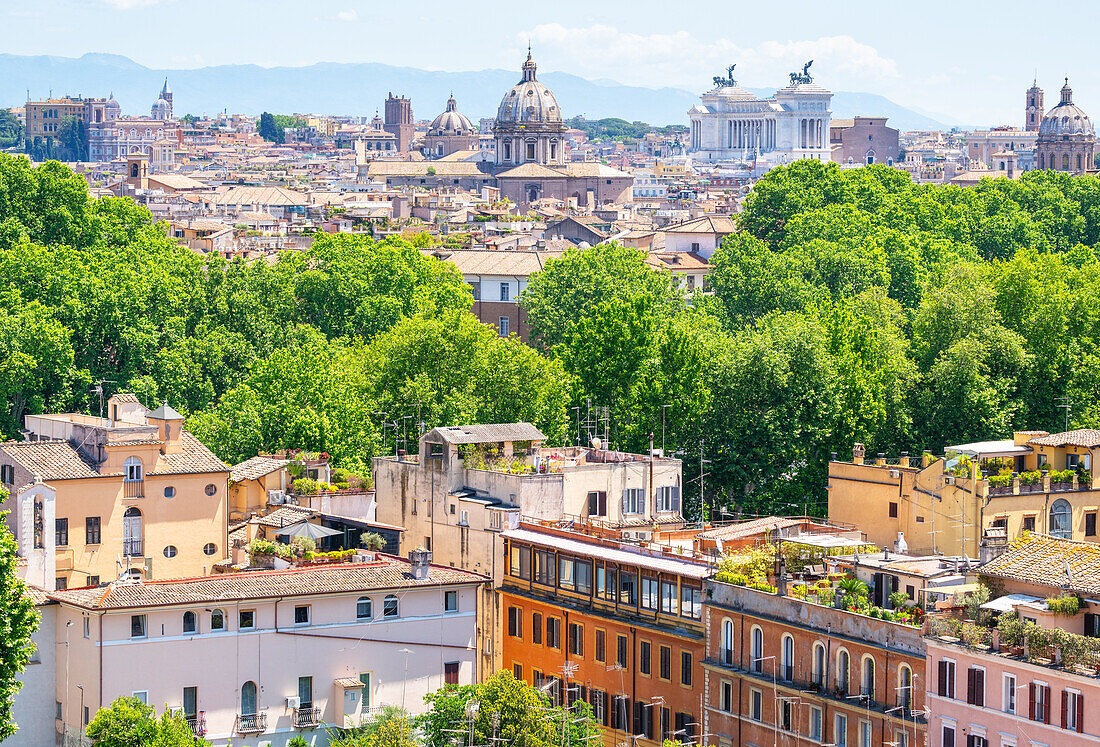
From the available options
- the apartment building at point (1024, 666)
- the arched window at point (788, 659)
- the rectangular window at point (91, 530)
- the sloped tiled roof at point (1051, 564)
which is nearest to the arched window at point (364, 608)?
the arched window at point (788, 659)

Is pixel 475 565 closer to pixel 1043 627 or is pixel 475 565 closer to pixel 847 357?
pixel 1043 627

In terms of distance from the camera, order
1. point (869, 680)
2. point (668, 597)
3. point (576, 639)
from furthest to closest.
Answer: point (576, 639) < point (668, 597) < point (869, 680)

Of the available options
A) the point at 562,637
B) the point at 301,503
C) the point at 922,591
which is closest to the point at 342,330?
the point at 301,503

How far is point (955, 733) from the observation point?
3422 centimetres

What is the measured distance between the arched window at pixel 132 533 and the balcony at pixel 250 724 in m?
8.59

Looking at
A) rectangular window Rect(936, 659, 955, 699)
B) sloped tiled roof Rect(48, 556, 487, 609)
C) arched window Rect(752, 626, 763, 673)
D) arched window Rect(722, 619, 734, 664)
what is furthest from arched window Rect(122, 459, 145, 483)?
rectangular window Rect(936, 659, 955, 699)

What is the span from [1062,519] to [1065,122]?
135410 mm

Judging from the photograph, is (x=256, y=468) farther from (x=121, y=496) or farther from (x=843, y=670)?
(x=843, y=670)

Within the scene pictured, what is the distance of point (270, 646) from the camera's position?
1503 inches

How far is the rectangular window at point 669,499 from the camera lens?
50500 mm

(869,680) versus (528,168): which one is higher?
(528,168)

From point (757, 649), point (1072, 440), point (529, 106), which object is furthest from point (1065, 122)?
point (757, 649)

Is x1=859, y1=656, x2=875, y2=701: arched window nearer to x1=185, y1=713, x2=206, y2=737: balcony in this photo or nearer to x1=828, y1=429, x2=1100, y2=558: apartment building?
x1=185, y1=713, x2=206, y2=737: balcony

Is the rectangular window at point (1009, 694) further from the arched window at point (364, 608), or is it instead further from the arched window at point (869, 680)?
the arched window at point (364, 608)
